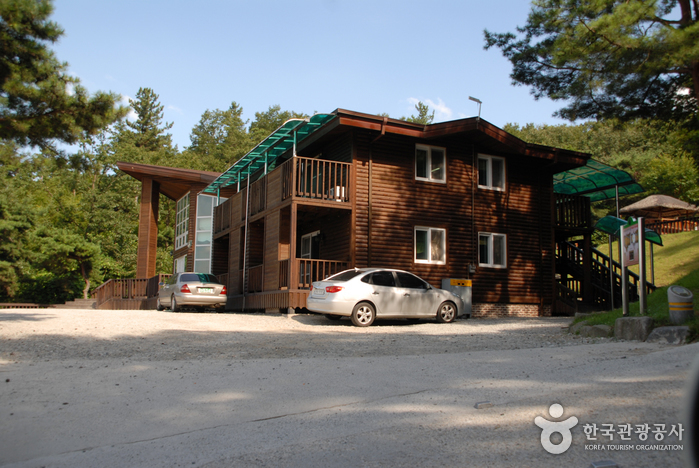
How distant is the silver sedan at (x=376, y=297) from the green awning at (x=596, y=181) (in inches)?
415

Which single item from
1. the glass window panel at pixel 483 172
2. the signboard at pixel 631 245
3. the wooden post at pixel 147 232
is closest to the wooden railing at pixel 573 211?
the glass window panel at pixel 483 172

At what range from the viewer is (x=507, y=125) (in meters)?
69.7

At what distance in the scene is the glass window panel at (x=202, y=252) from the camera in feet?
93.2

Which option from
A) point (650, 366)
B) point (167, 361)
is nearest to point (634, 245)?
point (650, 366)

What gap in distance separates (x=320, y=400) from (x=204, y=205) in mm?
24190

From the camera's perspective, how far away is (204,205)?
29062 mm

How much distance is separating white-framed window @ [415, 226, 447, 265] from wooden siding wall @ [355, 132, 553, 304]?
0.22 m

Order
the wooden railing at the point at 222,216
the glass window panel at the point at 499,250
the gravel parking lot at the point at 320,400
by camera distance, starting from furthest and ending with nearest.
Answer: the wooden railing at the point at 222,216 → the glass window panel at the point at 499,250 → the gravel parking lot at the point at 320,400

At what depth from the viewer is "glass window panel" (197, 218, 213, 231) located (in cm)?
2875

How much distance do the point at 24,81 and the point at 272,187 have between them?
9086mm

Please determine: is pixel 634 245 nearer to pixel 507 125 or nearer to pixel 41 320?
pixel 41 320

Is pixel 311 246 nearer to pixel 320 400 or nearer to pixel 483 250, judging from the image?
pixel 483 250

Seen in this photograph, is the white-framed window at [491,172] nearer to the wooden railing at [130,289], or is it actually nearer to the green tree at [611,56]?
the green tree at [611,56]

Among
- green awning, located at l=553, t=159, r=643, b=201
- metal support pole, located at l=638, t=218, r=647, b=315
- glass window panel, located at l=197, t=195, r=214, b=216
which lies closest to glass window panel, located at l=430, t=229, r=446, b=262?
green awning, located at l=553, t=159, r=643, b=201
